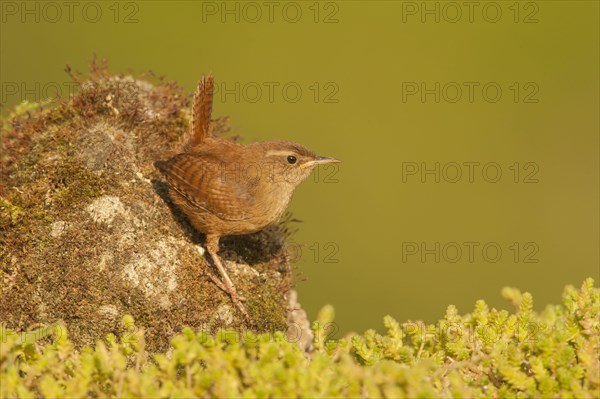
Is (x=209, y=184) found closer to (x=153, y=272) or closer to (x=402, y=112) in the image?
(x=153, y=272)

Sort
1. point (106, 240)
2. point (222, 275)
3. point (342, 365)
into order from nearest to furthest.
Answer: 1. point (342, 365)
2. point (106, 240)
3. point (222, 275)

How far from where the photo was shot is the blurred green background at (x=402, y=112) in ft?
35.2

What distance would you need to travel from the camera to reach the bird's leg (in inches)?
166

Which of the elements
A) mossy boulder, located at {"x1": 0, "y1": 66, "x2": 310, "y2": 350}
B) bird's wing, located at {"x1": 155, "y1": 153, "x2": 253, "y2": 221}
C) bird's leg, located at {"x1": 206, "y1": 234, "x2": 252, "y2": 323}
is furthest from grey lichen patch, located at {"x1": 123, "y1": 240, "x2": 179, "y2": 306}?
bird's wing, located at {"x1": 155, "y1": 153, "x2": 253, "y2": 221}

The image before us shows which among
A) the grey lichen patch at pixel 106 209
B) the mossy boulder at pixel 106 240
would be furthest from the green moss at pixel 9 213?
the grey lichen patch at pixel 106 209

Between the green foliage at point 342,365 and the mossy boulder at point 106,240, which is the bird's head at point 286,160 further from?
the green foliage at point 342,365

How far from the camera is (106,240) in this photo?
4.05m

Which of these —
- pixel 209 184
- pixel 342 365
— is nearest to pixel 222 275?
pixel 209 184

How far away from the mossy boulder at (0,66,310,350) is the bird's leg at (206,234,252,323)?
1.6 inches

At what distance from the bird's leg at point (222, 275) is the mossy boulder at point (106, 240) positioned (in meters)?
0.04

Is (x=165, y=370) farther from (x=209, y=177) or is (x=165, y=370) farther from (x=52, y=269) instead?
(x=209, y=177)

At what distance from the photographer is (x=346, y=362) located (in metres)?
2.82

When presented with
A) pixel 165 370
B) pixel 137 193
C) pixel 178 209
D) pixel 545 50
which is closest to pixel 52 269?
pixel 137 193

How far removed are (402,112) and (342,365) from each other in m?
10.2
